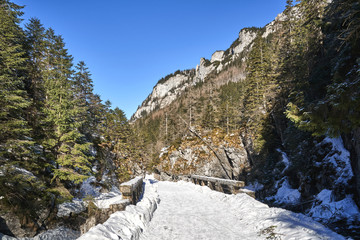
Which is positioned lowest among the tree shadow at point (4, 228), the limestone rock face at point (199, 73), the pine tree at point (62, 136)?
the tree shadow at point (4, 228)

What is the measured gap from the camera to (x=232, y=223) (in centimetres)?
643

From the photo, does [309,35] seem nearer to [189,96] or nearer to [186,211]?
[186,211]

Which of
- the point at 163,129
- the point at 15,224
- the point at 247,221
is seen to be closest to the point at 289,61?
the point at 247,221

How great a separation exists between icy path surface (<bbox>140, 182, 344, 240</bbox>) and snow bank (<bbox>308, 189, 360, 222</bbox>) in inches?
99.2

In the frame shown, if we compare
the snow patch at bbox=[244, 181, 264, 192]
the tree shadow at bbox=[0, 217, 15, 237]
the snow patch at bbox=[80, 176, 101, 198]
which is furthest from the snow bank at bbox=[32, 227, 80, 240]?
the snow patch at bbox=[244, 181, 264, 192]

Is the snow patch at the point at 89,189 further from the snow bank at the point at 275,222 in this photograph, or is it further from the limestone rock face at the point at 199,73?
the limestone rock face at the point at 199,73

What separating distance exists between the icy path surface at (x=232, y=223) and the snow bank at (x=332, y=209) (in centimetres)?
252

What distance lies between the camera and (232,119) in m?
38.5

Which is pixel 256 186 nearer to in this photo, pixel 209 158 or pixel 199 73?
pixel 209 158

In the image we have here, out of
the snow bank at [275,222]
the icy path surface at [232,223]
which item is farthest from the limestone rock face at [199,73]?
the snow bank at [275,222]

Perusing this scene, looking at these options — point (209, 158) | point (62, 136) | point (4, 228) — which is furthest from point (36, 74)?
point (209, 158)

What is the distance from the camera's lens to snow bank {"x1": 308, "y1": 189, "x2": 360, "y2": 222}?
295 inches

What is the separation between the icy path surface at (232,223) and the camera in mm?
4777

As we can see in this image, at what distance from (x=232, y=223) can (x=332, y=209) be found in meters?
5.87
